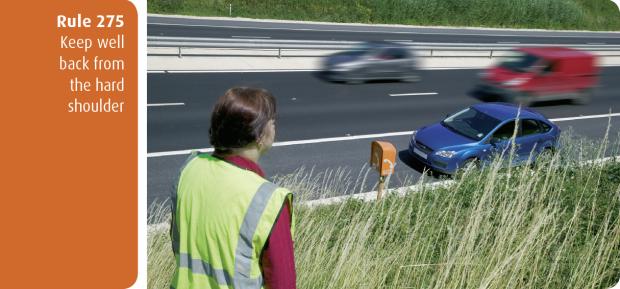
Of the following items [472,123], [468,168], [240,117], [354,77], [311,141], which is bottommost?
[311,141]

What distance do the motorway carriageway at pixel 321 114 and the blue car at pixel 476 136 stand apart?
0.58 metres

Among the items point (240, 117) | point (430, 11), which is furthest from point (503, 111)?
point (430, 11)

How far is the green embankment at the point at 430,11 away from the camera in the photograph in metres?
32.7

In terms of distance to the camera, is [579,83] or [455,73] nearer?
[579,83]

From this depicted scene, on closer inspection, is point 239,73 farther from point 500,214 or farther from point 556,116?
point 500,214

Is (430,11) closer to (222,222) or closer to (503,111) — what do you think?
(503,111)

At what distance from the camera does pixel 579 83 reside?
17.5 m

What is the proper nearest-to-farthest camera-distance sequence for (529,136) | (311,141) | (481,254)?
(481,254) < (529,136) < (311,141)

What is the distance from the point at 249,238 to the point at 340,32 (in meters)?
30.0

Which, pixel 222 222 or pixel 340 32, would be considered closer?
pixel 222 222

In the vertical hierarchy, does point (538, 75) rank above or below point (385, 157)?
below

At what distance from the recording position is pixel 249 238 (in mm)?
2031

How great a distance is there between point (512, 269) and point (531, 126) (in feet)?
27.0
